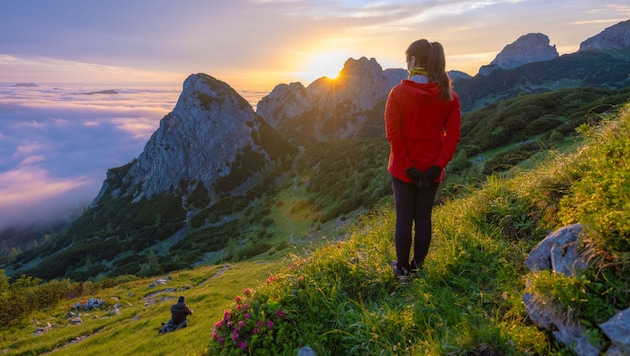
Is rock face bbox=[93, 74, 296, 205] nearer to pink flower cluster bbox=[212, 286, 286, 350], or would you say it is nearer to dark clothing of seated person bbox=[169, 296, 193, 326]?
dark clothing of seated person bbox=[169, 296, 193, 326]

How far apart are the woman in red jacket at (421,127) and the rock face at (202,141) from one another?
113338mm

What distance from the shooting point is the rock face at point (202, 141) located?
400 ft

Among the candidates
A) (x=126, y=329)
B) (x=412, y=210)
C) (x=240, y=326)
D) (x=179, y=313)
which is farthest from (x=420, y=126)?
(x=126, y=329)

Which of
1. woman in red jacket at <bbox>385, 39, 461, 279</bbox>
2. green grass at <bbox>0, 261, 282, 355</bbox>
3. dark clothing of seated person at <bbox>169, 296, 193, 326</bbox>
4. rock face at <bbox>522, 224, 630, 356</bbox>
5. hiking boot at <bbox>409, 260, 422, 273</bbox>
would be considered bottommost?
green grass at <bbox>0, 261, 282, 355</bbox>

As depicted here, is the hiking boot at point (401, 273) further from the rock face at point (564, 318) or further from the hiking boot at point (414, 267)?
the rock face at point (564, 318)

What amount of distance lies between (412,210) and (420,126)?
1433 millimetres

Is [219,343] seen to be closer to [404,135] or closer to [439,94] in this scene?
[404,135]

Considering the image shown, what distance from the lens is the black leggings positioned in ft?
18.3

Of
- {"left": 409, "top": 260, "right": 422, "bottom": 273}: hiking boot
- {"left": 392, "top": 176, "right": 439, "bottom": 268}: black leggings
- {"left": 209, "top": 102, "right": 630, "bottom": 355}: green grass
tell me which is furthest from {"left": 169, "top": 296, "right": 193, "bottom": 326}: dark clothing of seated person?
{"left": 392, "top": 176, "right": 439, "bottom": 268}: black leggings

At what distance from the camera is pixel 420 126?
17.6ft

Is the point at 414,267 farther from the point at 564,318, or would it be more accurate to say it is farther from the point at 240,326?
the point at 240,326

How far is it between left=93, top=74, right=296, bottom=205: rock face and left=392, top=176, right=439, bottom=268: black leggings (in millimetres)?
113182

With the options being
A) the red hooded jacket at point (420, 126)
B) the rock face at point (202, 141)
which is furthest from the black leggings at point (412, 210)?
the rock face at point (202, 141)

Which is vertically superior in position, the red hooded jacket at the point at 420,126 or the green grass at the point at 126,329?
the red hooded jacket at the point at 420,126
